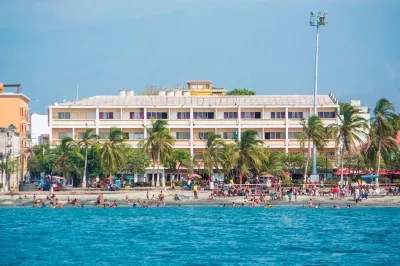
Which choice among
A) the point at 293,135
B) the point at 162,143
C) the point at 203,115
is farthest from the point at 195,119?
the point at 162,143

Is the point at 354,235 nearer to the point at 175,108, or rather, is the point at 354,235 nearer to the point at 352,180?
the point at 352,180

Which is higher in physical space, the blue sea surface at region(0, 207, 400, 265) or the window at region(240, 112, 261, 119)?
the window at region(240, 112, 261, 119)

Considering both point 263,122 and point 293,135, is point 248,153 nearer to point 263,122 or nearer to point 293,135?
point 263,122

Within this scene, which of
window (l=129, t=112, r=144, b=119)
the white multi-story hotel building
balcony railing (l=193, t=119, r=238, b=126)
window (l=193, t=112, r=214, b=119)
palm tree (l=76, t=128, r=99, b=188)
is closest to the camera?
palm tree (l=76, t=128, r=99, b=188)

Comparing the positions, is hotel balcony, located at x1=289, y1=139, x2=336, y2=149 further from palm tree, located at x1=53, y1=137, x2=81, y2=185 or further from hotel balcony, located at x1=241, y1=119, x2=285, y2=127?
palm tree, located at x1=53, y1=137, x2=81, y2=185

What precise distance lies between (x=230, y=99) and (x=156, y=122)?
22758 millimetres

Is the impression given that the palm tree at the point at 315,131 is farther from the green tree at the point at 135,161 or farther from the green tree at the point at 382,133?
the green tree at the point at 135,161

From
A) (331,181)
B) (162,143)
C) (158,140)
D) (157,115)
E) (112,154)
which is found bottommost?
(331,181)

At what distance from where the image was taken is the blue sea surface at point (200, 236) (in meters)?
65.1

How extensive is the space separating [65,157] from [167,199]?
16.6 meters

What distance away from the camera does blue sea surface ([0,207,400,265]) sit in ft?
213

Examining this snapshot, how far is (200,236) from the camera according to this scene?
78.1m

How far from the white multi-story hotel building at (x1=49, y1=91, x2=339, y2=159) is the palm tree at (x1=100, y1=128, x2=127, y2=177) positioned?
13689 mm

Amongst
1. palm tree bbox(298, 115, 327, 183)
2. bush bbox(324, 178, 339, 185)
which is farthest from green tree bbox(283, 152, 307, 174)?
palm tree bbox(298, 115, 327, 183)
